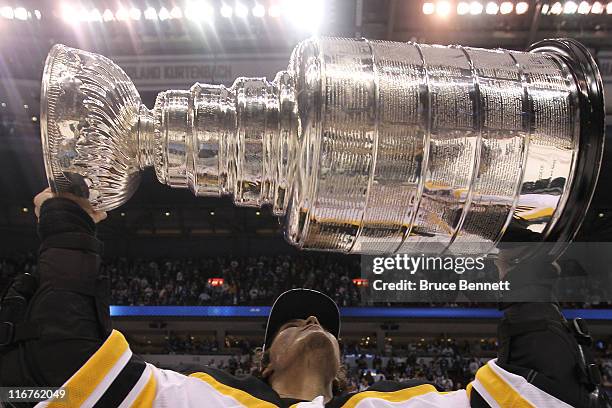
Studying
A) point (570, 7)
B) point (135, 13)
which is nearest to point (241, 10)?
point (135, 13)

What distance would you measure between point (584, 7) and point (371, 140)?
5.79 m

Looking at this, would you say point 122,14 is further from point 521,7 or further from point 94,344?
point 94,344

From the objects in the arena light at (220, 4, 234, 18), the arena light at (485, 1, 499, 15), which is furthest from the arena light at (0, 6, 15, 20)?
the arena light at (485, 1, 499, 15)

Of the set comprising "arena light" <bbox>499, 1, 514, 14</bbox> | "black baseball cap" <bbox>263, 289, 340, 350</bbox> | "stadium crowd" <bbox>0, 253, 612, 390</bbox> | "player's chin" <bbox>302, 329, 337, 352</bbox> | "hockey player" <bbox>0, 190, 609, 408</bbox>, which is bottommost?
"stadium crowd" <bbox>0, 253, 612, 390</bbox>

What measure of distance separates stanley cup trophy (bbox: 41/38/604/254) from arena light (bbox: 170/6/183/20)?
18.7ft

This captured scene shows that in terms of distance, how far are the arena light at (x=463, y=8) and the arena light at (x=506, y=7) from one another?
0.99 ft

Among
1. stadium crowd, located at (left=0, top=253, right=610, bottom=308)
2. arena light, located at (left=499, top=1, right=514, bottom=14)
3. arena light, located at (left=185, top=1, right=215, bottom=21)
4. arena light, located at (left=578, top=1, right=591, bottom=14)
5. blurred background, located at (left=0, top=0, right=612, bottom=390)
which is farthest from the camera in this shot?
stadium crowd, located at (left=0, top=253, right=610, bottom=308)

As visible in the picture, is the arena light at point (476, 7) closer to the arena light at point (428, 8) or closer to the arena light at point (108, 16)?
the arena light at point (428, 8)

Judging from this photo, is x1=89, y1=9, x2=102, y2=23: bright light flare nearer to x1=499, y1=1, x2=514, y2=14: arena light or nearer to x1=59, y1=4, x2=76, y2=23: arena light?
x1=59, y1=4, x2=76, y2=23: arena light

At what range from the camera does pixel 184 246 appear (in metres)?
12.5

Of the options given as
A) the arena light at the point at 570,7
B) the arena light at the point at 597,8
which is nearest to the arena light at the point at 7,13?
the arena light at the point at 570,7

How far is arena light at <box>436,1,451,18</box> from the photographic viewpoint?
5621mm

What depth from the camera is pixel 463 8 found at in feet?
18.7

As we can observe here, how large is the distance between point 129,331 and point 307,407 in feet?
34.1
